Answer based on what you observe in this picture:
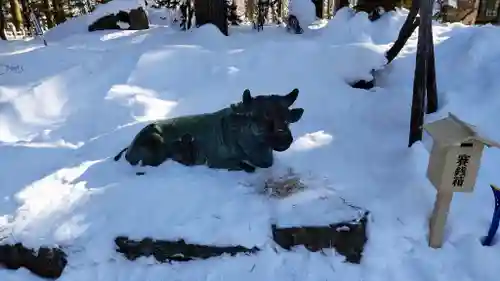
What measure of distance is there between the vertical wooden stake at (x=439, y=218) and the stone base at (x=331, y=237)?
1.60 feet

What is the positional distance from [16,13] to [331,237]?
1189 cm

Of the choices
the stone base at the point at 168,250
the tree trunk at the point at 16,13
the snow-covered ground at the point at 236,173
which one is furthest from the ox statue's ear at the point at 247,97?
the tree trunk at the point at 16,13

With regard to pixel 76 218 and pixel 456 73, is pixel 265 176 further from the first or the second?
pixel 456 73

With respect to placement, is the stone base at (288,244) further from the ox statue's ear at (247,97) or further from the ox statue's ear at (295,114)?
the ox statue's ear at (247,97)

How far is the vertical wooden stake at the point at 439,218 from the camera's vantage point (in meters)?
2.96

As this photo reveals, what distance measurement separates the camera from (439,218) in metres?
3.03

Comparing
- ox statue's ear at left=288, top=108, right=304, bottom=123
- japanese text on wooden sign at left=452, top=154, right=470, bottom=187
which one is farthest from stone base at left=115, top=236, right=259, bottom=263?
japanese text on wooden sign at left=452, top=154, right=470, bottom=187

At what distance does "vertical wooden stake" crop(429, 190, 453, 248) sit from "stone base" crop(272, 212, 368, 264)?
487mm

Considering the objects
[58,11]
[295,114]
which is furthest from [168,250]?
[58,11]

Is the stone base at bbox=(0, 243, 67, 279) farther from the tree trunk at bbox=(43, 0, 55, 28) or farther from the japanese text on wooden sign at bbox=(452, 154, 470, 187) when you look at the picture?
the tree trunk at bbox=(43, 0, 55, 28)

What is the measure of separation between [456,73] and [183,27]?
5015mm

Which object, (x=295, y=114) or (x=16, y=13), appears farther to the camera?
(x=16, y=13)

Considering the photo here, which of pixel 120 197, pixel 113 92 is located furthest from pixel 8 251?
pixel 113 92

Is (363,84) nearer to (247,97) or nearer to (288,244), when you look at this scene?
(247,97)
